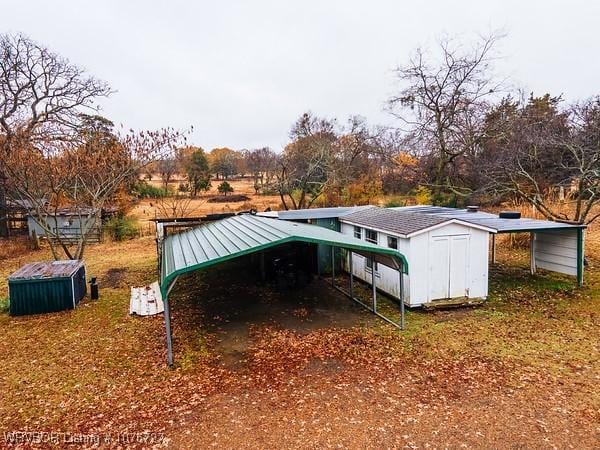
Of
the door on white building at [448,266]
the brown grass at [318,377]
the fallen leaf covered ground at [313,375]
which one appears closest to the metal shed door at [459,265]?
the door on white building at [448,266]

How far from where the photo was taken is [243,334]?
7957 mm

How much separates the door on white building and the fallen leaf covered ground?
0.55 m

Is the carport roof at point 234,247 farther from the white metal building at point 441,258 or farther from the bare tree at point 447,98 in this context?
the bare tree at point 447,98

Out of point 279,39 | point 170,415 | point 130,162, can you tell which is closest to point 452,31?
point 279,39

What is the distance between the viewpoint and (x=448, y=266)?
9.14 m

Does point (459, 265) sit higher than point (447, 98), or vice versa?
point (447, 98)

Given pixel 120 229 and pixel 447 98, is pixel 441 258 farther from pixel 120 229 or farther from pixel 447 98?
pixel 120 229

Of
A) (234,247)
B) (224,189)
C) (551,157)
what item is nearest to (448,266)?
(234,247)

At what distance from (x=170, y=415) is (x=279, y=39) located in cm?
1788

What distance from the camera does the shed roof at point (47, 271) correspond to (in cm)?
945

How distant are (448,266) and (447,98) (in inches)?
622

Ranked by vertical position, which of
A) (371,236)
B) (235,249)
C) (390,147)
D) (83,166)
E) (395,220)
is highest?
(390,147)

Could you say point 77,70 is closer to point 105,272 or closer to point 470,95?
point 105,272

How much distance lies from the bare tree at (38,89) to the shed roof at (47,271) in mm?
10257
